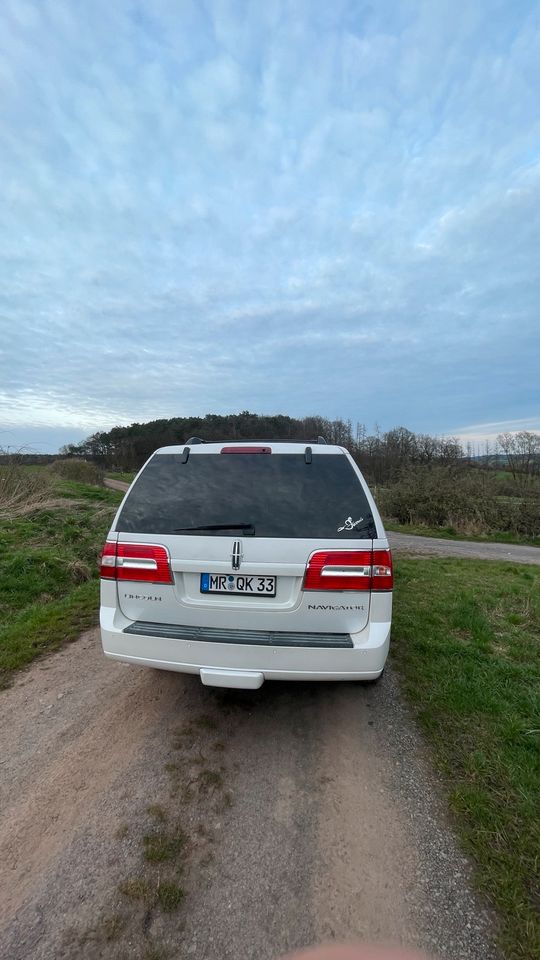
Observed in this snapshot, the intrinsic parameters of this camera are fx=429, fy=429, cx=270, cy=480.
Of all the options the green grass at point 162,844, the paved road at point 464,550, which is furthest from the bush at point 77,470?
the green grass at point 162,844

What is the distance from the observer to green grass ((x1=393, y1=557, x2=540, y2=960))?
74.2 inches

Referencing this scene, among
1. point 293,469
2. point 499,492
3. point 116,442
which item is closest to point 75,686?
point 293,469

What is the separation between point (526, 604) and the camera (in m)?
5.89

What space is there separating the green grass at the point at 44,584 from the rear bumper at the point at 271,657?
1956 millimetres

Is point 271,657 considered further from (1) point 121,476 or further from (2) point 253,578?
(1) point 121,476

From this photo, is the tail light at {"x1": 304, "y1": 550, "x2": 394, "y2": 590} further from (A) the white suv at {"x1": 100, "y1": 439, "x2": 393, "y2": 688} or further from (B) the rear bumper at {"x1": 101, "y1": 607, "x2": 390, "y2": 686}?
(B) the rear bumper at {"x1": 101, "y1": 607, "x2": 390, "y2": 686}

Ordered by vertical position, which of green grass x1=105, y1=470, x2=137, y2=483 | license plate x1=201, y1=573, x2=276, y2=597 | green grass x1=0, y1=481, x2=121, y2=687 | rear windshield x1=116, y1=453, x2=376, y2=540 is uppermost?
green grass x1=105, y1=470, x2=137, y2=483

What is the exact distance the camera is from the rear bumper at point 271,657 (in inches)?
104


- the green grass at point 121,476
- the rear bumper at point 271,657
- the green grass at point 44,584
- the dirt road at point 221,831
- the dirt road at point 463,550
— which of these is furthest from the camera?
the green grass at point 121,476

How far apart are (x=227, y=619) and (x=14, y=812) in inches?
57.9

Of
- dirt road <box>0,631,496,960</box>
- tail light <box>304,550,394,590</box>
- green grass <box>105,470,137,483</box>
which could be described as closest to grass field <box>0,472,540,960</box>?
dirt road <box>0,631,496,960</box>

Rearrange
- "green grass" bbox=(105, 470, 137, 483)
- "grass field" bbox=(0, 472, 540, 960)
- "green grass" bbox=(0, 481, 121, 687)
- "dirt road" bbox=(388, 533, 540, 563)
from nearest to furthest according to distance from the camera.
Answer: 1. "grass field" bbox=(0, 472, 540, 960)
2. "green grass" bbox=(0, 481, 121, 687)
3. "dirt road" bbox=(388, 533, 540, 563)
4. "green grass" bbox=(105, 470, 137, 483)

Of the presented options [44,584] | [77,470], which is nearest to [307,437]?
[77,470]

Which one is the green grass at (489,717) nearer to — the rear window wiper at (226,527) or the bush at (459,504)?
the rear window wiper at (226,527)
